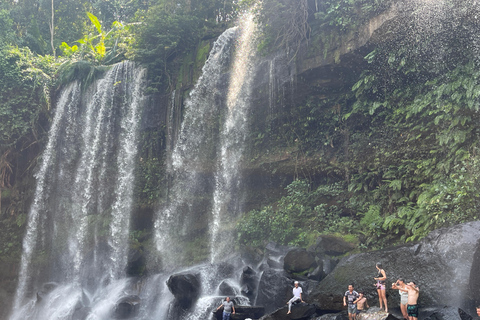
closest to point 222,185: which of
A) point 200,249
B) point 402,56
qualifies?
point 200,249

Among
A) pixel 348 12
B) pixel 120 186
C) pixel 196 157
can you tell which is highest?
pixel 348 12

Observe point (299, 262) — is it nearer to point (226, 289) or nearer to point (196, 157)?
point (226, 289)

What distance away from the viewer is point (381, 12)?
44.5 ft

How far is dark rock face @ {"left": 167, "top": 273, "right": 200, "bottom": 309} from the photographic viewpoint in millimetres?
11977

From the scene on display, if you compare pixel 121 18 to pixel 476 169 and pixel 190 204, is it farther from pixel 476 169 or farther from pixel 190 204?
pixel 476 169

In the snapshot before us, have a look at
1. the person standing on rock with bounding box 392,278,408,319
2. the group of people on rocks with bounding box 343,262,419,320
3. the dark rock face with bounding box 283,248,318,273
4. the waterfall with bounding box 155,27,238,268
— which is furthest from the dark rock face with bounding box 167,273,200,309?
the person standing on rock with bounding box 392,278,408,319

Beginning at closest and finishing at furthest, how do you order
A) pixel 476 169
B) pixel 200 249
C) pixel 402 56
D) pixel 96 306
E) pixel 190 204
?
pixel 476 169 < pixel 402 56 < pixel 96 306 < pixel 200 249 < pixel 190 204

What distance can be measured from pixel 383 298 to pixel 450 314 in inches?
58.9

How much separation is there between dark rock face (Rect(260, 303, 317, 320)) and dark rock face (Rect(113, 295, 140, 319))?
19.6 ft

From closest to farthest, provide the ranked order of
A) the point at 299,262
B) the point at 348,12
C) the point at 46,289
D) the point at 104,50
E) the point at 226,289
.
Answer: the point at 299,262 → the point at 226,289 → the point at 348,12 → the point at 46,289 → the point at 104,50

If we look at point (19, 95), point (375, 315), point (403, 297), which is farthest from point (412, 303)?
point (19, 95)

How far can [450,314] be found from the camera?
691 centimetres

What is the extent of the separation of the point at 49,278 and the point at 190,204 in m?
7.94

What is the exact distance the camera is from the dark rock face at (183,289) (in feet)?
39.3
